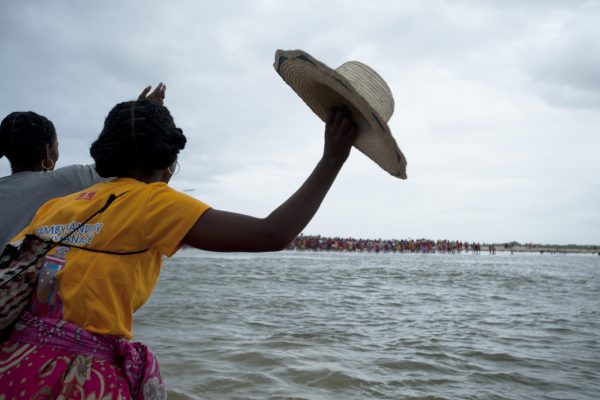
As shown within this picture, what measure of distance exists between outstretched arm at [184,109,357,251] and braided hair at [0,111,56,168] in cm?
137

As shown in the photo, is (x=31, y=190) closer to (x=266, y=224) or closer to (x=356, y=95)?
(x=266, y=224)

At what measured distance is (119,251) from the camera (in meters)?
1.26

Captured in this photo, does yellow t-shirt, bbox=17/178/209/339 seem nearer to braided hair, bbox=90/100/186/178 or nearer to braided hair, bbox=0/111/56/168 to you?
braided hair, bbox=90/100/186/178

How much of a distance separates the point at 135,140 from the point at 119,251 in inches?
13.9

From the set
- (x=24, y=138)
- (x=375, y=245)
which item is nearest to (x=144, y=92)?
(x=24, y=138)

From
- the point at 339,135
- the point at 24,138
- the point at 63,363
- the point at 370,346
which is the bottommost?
the point at 370,346

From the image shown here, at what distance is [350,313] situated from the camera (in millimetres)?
8109

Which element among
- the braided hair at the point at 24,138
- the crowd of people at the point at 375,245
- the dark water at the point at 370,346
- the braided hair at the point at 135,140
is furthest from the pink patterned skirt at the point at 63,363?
the crowd of people at the point at 375,245

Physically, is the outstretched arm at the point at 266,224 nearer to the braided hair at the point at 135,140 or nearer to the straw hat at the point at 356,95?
the straw hat at the point at 356,95

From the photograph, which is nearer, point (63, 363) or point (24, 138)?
point (63, 363)

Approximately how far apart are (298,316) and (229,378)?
3.47 m

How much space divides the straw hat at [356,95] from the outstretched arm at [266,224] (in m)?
0.16

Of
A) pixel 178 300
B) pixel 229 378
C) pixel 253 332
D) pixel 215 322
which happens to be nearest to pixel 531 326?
pixel 253 332

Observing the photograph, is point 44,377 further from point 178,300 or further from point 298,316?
point 178,300
